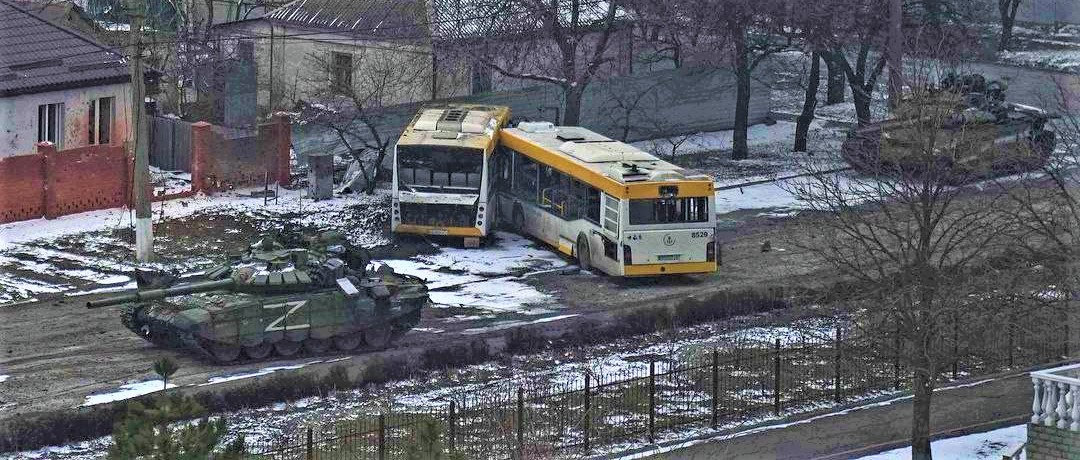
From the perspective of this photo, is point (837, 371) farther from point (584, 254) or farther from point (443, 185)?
point (443, 185)

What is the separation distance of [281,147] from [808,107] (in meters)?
13.2

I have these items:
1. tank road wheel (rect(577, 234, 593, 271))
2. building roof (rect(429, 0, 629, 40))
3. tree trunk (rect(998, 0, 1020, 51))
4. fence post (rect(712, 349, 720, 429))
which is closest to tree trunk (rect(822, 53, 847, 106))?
building roof (rect(429, 0, 629, 40))

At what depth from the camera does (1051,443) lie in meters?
21.6

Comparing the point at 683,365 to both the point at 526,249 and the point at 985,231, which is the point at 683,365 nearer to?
the point at 985,231

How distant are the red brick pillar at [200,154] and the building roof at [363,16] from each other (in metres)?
7.56

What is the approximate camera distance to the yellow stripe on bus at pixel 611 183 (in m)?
32.7

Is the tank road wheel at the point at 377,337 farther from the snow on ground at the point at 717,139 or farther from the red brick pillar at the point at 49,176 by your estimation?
the snow on ground at the point at 717,139

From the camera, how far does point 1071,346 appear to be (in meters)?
27.9

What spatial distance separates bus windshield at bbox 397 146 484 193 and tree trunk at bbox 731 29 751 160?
10.3 metres

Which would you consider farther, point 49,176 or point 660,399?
point 49,176

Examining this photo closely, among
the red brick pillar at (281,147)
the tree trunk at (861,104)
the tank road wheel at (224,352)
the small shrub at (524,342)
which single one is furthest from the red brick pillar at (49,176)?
the tree trunk at (861,104)

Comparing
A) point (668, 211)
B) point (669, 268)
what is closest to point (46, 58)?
point (668, 211)

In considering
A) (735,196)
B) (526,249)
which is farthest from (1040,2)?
(526,249)

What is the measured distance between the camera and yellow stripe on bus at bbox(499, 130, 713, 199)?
32656mm
